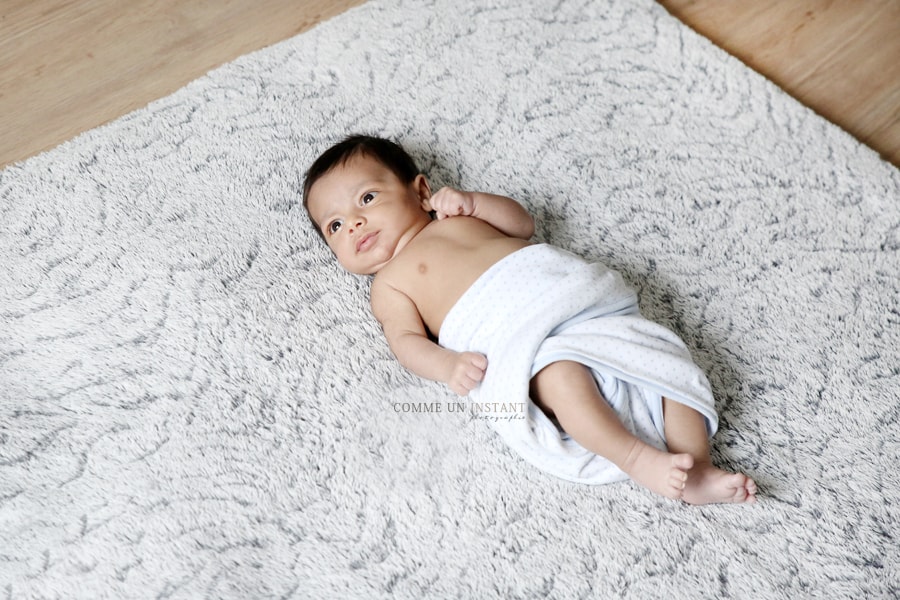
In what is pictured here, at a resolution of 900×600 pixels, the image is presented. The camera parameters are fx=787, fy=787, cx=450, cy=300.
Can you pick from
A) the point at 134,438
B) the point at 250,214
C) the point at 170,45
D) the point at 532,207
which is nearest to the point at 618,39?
the point at 532,207

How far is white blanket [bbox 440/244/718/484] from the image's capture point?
118 cm

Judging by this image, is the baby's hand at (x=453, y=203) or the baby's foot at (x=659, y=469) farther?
the baby's hand at (x=453, y=203)

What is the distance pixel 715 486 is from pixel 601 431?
0.61 feet

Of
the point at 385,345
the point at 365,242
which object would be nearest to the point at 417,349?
the point at 385,345

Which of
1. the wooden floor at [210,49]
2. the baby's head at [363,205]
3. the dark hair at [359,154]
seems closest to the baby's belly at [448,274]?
the baby's head at [363,205]

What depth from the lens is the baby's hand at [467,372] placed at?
1216 mm

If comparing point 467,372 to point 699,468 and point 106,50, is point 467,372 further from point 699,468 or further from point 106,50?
point 106,50

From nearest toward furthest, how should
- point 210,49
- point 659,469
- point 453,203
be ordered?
1. point 659,469
2. point 453,203
3. point 210,49

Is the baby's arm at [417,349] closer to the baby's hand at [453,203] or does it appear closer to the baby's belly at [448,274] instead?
the baby's belly at [448,274]

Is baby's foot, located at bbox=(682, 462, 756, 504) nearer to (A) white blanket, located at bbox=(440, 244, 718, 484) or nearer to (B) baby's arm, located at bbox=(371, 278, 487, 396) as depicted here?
(A) white blanket, located at bbox=(440, 244, 718, 484)

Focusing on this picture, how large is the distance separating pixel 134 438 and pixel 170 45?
1015 millimetres

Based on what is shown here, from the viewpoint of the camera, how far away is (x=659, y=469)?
1123mm

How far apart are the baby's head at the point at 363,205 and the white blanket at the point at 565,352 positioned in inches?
8.4

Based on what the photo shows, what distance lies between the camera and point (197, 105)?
5.50ft
